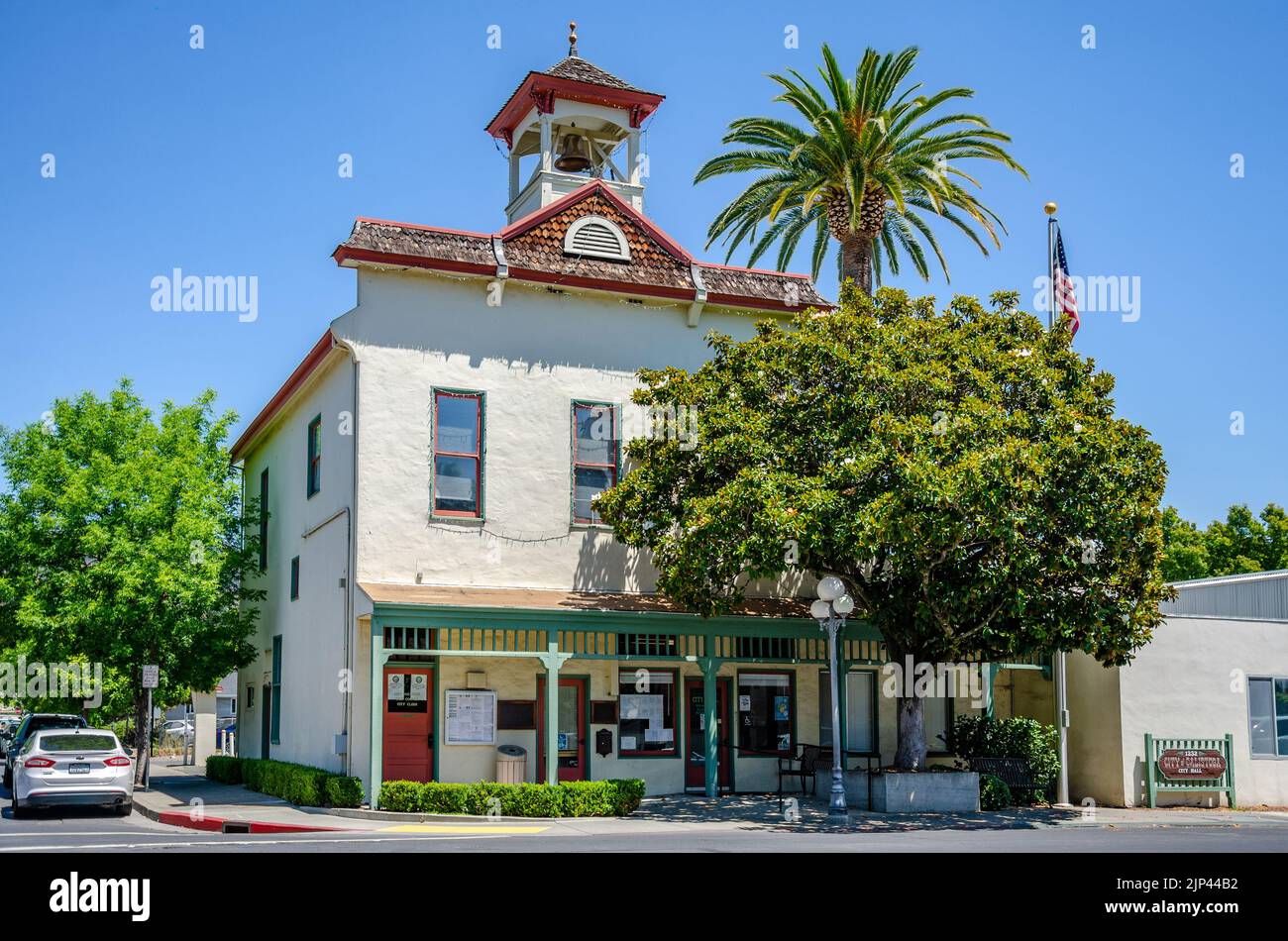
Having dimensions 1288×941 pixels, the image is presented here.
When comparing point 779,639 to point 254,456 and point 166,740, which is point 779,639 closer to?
point 254,456

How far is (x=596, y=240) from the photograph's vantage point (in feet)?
82.3

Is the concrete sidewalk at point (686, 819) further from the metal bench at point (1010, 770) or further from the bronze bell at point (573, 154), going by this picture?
the bronze bell at point (573, 154)

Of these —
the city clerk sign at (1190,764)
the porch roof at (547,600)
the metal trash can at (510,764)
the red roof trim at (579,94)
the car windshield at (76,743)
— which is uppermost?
the red roof trim at (579,94)

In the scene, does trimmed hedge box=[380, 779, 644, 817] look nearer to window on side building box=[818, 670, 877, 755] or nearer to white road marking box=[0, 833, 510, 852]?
white road marking box=[0, 833, 510, 852]

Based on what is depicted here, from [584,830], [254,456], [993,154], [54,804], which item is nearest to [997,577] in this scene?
[584,830]

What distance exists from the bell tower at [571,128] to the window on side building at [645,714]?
9.85 meters

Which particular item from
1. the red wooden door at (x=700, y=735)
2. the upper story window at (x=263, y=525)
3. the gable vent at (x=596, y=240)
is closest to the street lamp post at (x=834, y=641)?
the red wooden door at (x=700, y=735)

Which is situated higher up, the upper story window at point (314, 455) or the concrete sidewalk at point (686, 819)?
the upper story window at point (314, 455)

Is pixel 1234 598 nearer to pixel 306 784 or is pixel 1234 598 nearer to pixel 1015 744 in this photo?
pixel 1015 744

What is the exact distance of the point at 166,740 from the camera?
59.2m

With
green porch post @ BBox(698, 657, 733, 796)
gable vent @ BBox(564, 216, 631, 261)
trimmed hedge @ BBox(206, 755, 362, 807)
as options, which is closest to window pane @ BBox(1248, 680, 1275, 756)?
green porch post @ BBox(698, 657, 733, 796)

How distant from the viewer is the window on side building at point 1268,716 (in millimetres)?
26203

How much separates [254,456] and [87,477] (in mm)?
5744

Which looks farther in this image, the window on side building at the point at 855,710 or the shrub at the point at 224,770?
the shrub at the point at 224,770
